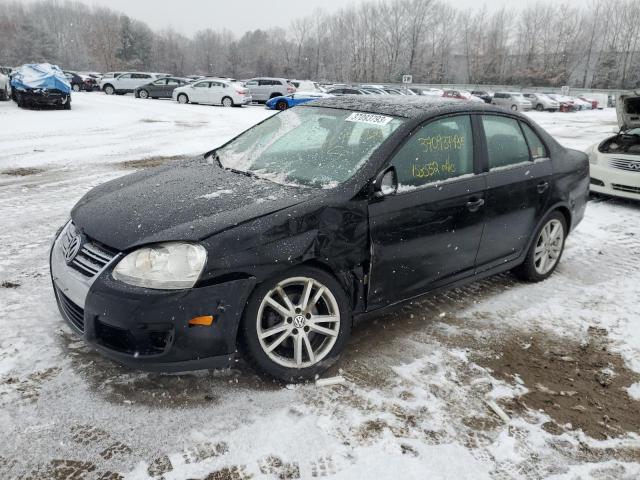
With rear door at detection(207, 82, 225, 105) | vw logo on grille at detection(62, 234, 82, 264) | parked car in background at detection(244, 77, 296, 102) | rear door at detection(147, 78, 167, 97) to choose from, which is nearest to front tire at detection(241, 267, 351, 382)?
vw logo on grille at detection(62, 234, 82, 264)

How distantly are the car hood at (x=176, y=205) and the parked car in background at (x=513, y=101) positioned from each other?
3649 centimetres

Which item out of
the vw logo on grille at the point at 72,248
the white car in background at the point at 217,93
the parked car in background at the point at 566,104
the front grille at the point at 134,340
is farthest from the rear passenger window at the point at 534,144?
the parked car in background at the point at 566,104

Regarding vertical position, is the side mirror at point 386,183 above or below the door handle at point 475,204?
above

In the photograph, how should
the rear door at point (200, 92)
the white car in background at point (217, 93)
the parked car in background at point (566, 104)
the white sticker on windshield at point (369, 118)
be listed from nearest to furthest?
1. the white sticker on windshield at point (369, 118)
2. the white car in background at point (217, 93)
3. the rear door at point (200, 92)
4. the parked car in background at point (566, 104)

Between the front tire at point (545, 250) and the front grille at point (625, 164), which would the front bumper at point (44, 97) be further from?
the front tire at point (545, 250)

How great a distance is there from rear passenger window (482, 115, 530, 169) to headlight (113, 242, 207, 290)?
2463 millimetres

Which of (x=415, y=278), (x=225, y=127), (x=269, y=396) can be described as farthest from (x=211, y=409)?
(x=225, y=127)

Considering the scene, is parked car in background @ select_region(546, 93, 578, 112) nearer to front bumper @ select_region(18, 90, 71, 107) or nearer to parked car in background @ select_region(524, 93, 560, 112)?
parked car in background @ select_region(524, 93, 560, 112)

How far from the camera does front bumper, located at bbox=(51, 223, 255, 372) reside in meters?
2.57

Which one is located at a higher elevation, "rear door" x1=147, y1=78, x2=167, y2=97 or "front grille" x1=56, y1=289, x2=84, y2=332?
"rear door" x1=147, y1=78, x2=167, y2=97

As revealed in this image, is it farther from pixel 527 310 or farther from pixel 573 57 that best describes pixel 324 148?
pixel 573 57

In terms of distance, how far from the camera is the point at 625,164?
26.2 feet

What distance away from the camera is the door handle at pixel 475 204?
3727 mm

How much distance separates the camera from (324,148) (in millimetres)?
3617
